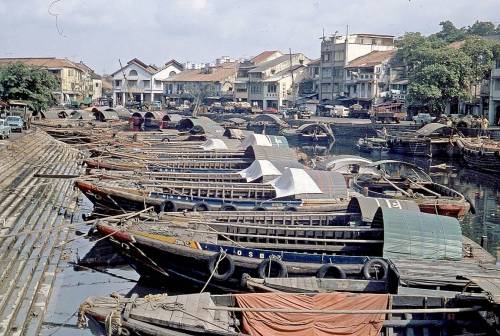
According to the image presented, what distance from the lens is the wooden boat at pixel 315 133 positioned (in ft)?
179

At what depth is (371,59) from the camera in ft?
231

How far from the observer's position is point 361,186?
73.7ft

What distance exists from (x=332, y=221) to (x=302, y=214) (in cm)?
80

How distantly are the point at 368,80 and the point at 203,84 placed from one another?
84.1 feet

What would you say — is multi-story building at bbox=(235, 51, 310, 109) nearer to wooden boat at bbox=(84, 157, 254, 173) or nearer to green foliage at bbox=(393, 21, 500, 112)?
green foliage at bbox=(393, 21, 500, 112)

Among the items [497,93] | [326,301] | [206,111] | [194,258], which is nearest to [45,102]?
[206,111]

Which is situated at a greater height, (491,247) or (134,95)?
(134,95)

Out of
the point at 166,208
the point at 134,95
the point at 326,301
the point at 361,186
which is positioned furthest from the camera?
the point at 134,95

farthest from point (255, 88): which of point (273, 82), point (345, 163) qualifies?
point (345, 163)

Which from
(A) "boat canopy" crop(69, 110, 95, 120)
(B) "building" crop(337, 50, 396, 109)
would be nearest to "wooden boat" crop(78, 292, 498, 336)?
(A) "boat canopy" crop(69, 110, 95, 120)

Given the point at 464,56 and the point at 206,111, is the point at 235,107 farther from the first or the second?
the point at 464,56

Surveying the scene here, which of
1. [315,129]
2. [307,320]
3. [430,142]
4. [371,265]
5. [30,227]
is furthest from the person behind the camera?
[315,129]

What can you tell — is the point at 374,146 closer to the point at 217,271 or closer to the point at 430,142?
the point at 430,142

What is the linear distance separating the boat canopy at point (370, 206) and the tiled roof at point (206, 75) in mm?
69950
